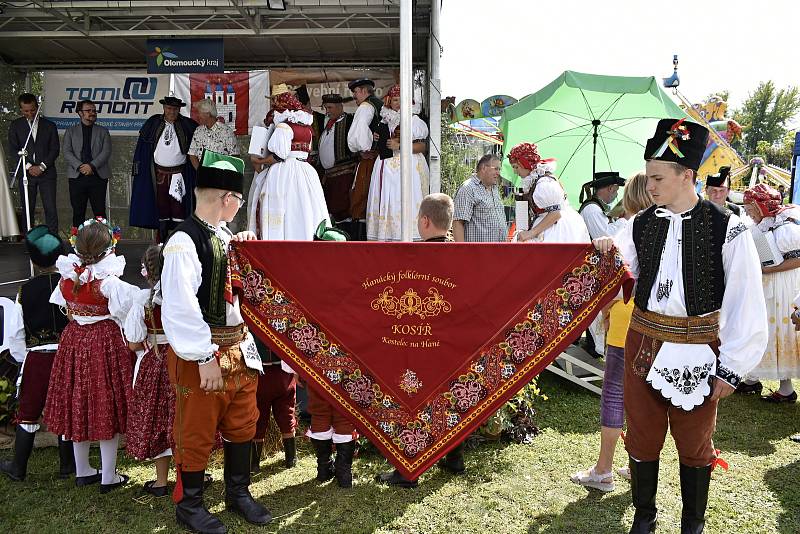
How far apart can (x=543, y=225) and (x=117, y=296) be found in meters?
2.87

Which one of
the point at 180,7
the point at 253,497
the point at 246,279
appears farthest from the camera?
the point at 180,7

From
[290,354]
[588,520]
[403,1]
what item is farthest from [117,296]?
[588,520]

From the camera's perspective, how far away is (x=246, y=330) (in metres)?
2.96

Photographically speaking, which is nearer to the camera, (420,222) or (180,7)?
(420,222)

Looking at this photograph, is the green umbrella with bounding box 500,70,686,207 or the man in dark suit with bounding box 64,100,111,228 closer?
the green umbrella with bounding box 500,70,686,207

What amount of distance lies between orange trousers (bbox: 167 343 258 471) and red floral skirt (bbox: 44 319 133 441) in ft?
2.24

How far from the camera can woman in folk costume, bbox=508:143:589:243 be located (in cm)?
459

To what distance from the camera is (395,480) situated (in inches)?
133

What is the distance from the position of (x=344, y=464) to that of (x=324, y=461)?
129mm

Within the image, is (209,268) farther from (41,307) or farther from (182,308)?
(41,307)

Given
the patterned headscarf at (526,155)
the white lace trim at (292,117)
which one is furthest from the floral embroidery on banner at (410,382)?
the white lace trim at (292,117)

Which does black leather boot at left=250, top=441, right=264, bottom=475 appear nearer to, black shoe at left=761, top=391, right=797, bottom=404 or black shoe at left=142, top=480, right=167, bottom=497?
black shoe at left=142, top=480, right=167, bottom=497

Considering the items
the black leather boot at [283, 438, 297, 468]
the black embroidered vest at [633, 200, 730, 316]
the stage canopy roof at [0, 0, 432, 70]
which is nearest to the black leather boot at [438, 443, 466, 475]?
the black leather boot at [283, 438, 297, 468]

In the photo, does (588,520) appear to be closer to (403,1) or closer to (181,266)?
(181,266)
